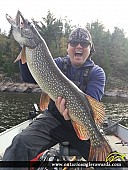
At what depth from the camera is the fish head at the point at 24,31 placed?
2752mm

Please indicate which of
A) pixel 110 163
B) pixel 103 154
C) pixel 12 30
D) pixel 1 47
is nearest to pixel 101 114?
pixel 103 154

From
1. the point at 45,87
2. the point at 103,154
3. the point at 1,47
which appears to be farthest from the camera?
the point at 1,47

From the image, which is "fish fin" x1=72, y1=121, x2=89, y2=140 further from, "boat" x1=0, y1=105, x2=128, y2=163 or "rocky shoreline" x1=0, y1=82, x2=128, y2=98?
"rocky shoreline" x1=0, y1=82, x2=128, y2=98

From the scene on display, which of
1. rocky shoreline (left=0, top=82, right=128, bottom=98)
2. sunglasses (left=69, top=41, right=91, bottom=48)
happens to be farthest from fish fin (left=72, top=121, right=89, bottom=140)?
rocky shoreline (left=0, top=82, right=128, bottom=98)

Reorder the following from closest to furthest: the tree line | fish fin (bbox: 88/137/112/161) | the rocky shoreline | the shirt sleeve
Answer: fish fin (bbox: 88/137/112/161), the shirt sleeve, the rocky shoreline, the tree line

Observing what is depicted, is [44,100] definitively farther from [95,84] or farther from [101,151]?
[101,151]

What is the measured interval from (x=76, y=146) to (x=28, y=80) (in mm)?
1021

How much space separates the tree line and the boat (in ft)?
115

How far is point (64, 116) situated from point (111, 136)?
15.1ft

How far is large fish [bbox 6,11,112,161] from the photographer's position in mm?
2684

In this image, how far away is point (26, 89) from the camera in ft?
117

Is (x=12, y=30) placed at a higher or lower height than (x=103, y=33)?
lower

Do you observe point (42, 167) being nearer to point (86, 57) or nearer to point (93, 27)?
point (86, 57)

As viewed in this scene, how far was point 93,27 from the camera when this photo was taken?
5034 centimetres
